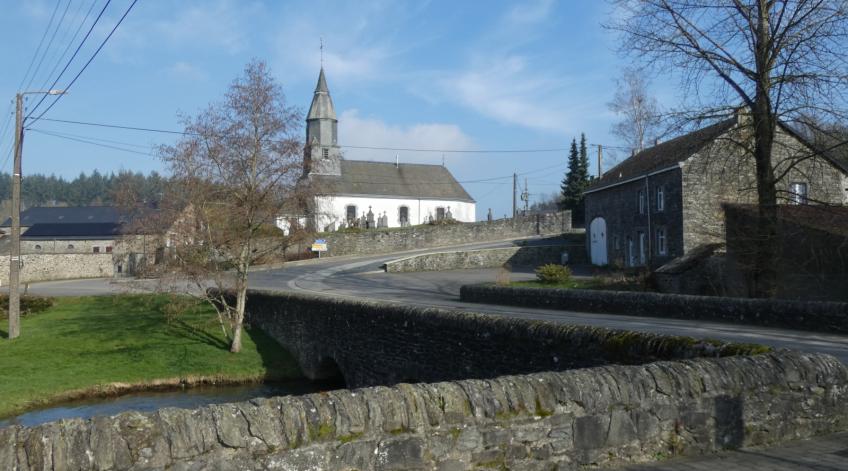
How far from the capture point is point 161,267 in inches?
877

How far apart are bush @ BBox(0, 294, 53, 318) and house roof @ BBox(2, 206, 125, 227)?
1922 inches

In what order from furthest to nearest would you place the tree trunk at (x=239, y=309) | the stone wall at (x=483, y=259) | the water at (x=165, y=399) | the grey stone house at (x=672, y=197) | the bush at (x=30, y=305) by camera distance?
1. the stone wall at (x=483, y=259)
2. the grey stone house at (x=672, y=197)
3. the bush at (x=30, y=305)
4. the tree trunk at (x=239, y=309)
5. the water at (x=165, y=399)

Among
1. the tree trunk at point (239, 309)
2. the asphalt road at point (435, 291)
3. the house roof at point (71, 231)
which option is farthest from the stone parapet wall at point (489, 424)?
the house roof at point (71, 231)

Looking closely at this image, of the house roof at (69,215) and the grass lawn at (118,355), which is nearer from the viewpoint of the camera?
the grass lawn at (118,355)

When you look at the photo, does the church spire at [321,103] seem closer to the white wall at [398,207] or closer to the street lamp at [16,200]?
the white wall at [398,207]

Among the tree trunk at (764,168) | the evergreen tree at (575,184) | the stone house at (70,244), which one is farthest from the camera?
the evergreen tree at (575,184)

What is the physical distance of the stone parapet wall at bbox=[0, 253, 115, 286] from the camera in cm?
4975

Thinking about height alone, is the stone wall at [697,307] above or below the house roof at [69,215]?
below

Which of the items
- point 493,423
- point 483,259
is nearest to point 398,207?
point 483,259

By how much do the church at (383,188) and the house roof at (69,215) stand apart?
88.5 feet

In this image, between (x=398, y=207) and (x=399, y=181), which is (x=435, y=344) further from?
(x=399, y=181)

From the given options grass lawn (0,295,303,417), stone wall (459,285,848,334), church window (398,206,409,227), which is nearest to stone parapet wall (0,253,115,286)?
grass lawn (0,295,303,417)

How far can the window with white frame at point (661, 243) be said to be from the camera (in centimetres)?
3553

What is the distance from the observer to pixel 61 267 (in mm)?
50969
